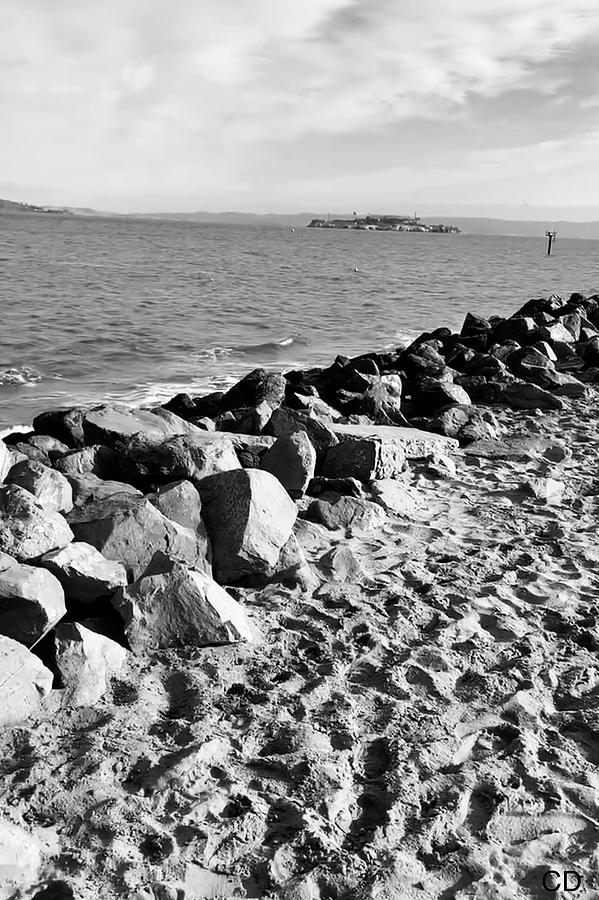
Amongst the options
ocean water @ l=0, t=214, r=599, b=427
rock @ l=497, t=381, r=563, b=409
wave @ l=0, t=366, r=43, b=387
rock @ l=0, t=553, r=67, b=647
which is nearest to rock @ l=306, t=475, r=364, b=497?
rock @ l=0, t=553, r=67, b=647

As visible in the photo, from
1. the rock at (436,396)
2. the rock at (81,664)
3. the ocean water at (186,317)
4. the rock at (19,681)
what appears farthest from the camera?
the ocean water at (186,317)

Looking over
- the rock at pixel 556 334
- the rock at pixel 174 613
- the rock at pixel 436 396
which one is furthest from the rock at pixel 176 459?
the rock at pixel 556 334

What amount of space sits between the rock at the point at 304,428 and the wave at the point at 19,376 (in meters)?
7.53

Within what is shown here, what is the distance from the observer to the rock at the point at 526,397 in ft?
30.9

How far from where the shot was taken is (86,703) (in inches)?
137

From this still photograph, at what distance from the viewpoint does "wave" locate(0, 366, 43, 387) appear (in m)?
13.3

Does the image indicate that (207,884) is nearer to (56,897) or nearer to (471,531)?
(56,897)

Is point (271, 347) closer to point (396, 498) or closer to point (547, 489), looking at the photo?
point (547, 489)

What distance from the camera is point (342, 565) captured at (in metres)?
4.84

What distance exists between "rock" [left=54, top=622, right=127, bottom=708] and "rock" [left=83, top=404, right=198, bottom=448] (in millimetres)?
2571

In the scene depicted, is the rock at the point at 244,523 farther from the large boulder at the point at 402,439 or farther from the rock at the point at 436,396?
the rock at the point at 436,396

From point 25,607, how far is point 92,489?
1.81m

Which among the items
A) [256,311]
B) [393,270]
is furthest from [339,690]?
[393,270]

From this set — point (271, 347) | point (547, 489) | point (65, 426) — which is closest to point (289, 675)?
point (547, 489)
